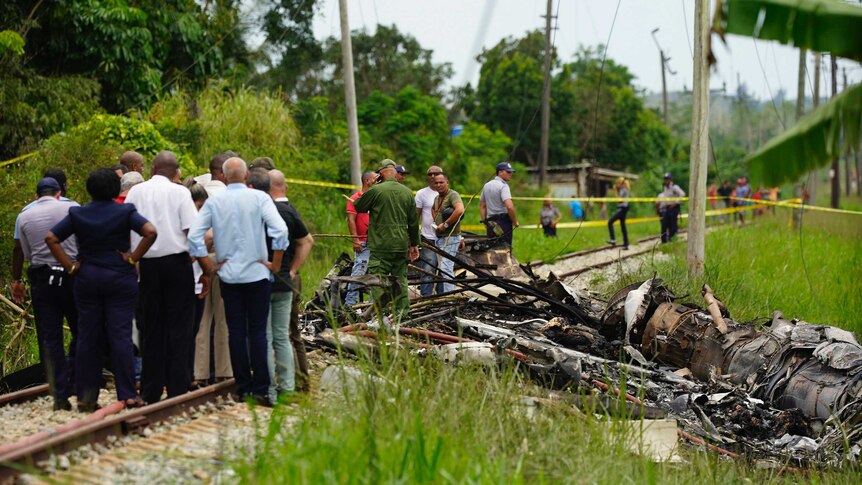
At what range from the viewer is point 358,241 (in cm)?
1277

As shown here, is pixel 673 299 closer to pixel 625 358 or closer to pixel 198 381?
pixel 625 358

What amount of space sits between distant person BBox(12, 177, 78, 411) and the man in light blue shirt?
153cm

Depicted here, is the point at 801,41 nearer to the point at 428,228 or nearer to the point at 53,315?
the point at 428,228

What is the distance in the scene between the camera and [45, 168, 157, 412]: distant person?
8.14m

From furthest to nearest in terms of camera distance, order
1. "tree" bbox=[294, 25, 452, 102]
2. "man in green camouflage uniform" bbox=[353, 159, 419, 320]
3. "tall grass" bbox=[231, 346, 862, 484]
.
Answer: "tree" bbox=[294, 25, 452, 102]
"man in green camouflage uniform" bbox=[353, 159, 419, 320]
"tall grass" bbox=[231, 346, 862, 484]

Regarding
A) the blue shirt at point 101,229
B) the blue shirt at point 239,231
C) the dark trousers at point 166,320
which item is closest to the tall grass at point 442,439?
the blue shirt at point 239,231

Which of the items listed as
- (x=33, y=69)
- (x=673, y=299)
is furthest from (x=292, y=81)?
(x=673, y=299)

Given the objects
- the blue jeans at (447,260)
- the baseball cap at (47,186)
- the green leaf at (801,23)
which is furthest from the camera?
the blue jeans at (447,260)

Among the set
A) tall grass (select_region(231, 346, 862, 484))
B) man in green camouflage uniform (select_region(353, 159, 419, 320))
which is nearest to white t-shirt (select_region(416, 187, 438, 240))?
man in green camouflage uniform (select_region(353, 159, 419, 320))

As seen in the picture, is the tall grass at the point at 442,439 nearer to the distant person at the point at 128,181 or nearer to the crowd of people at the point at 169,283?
the crowd of people at the point at 169,283

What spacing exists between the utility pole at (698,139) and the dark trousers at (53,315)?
10.00 m

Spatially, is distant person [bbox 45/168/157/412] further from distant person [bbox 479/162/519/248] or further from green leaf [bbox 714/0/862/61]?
distant person [bbox 479/162/519/248]

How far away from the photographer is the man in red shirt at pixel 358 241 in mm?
12016

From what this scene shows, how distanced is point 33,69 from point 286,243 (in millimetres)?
16723
